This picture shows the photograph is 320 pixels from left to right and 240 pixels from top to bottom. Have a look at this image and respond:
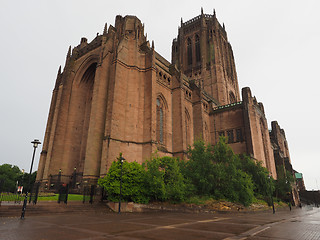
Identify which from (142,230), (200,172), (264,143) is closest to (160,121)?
(200,172)

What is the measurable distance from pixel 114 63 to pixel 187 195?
57.3 feet

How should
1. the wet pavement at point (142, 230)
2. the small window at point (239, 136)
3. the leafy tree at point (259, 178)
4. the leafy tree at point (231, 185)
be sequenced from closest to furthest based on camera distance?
the wet pavement at point (142, 230) < the leafy tree at point (231, 185) < the leafy tree at point (259, 178) < the small window at point (239, 136)

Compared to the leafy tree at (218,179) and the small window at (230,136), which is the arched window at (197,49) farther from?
the leafy tree at (218,179)

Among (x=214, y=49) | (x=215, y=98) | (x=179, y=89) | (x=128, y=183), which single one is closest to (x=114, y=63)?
(x=179, y=89)

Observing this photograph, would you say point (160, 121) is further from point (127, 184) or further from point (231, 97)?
point (231, 97)

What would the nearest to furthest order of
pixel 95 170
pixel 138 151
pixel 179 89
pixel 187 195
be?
1. pixel 187 195
2. pixel 95 170
3. pixel 138 151
4. pixel 179 89

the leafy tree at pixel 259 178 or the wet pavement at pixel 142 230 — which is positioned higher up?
the leafy tree at pixel 259 178

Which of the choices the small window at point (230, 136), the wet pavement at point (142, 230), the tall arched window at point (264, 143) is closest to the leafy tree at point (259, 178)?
the small window at point (230, 136)

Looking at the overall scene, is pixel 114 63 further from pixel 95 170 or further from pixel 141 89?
pixel 95 170

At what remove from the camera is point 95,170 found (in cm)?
2233

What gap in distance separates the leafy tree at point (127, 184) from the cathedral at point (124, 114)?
4.58m

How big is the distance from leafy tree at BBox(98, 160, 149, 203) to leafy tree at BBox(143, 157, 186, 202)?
2.04 feet

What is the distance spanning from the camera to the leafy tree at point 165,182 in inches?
610

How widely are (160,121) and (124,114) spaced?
6.59 meters
